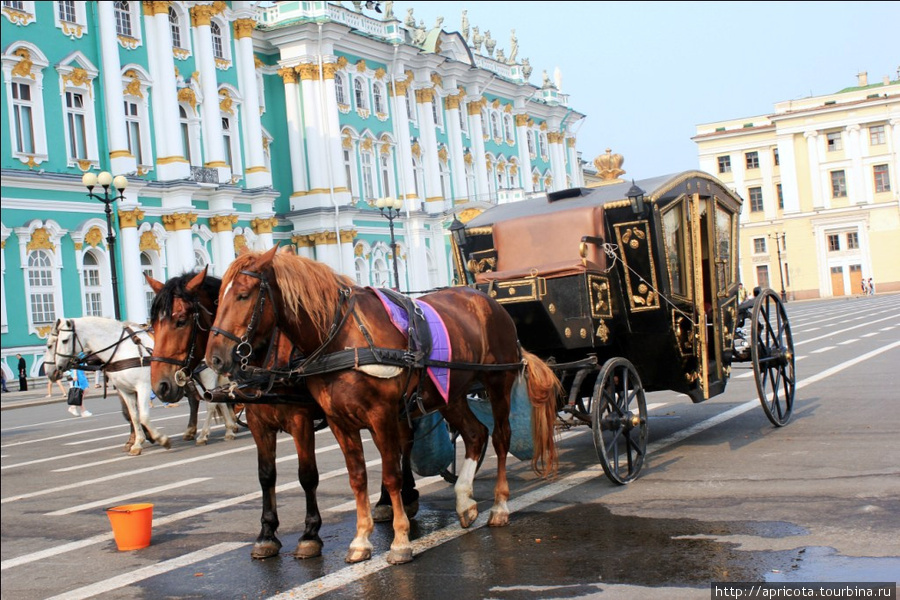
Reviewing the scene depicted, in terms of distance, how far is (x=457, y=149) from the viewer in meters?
56.2

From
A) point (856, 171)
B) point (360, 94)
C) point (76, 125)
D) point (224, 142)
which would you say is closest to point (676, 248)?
point (76, 125)

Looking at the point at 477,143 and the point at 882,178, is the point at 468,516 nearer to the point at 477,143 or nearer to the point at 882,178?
the point at 477,143

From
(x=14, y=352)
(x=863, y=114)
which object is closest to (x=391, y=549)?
(x=14, y=352)

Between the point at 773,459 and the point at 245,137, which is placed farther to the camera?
the point at 245,137

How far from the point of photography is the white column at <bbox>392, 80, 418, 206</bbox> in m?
50.9

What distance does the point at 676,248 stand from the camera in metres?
9.59

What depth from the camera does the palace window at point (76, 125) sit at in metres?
32.8

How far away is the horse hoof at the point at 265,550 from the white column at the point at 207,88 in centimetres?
3325

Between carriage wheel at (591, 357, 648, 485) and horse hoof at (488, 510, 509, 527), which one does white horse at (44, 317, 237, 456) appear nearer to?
carriage wheel at (591, 357, 648, 485)

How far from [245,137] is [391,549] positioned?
36.8 metres

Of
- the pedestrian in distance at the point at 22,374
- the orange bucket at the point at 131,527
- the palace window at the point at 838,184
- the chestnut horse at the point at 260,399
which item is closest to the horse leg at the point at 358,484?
the chestnut horse at the point at 260,399

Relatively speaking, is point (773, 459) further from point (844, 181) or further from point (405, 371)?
point (844, 181)

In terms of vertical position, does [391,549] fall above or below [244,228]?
below

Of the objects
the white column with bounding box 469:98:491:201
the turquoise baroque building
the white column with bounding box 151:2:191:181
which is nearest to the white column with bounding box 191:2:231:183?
the turquoise baroque building
